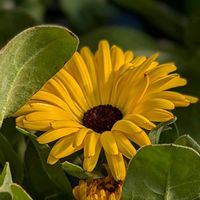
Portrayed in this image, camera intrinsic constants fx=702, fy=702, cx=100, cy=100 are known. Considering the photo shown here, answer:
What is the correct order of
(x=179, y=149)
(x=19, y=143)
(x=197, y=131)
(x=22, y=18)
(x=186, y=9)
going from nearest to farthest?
1. (x=179, y=149)
2. (x=19, y=143)
3. (x=197, y=131)
4. (x=22, y=18)
5. (x=186, y=9)

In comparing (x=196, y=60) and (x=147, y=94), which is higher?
(x=147, y=94)

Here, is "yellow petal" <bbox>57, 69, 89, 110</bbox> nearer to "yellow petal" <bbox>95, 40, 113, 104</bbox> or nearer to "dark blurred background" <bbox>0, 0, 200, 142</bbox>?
"yellow petal" <bbox>95, 40, 113, 104</bbox>

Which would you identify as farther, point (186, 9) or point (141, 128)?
point (186, 9)

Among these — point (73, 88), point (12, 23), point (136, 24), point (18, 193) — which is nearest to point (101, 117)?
point (73, 88)

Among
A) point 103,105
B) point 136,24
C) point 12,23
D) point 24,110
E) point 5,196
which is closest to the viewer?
point 5,196

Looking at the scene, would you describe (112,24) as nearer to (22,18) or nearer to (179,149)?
(22,18)

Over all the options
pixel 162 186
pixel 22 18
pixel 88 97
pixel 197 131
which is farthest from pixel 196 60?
pixel 162 186

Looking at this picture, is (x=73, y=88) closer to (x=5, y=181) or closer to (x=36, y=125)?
(x=36, y=125)

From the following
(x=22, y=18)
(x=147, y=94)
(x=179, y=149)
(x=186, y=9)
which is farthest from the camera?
(x=186, y=9)
